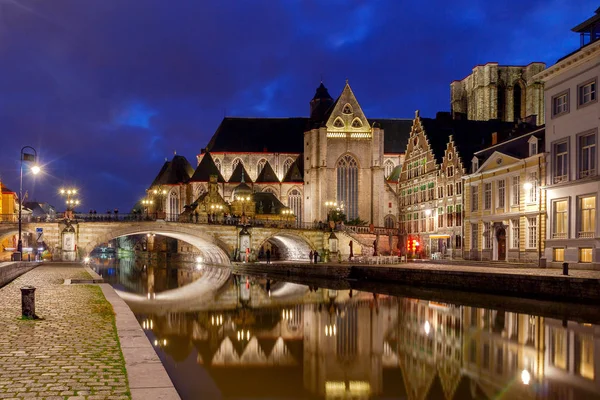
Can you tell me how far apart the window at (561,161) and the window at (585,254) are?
403 cm

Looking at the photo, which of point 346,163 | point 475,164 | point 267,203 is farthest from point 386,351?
point 267,203

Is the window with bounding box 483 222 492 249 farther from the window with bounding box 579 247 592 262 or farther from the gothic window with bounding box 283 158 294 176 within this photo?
the gothic window with bounding box 283 158 294 176

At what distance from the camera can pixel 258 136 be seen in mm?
85875

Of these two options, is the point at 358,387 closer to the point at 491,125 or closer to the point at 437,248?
the point at 437,248

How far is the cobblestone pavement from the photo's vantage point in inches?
281

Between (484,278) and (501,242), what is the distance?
50.5 feet

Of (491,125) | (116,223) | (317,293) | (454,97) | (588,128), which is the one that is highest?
(454,97)

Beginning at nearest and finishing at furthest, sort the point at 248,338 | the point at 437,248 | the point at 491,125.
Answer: the point at 248,338, the point at 437,248, the point at 491,125

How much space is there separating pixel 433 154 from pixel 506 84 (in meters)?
28.8

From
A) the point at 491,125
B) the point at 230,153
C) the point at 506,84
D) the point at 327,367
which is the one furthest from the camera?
the point at 230,153

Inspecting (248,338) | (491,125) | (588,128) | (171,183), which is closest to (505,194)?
(588,128)

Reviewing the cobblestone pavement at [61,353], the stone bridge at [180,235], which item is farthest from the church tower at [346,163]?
the cobblestone pavement at [61,353]

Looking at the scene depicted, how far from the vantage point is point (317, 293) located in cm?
3095

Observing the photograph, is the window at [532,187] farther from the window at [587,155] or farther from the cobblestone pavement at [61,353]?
the cobblestone pavement at [61,353]
